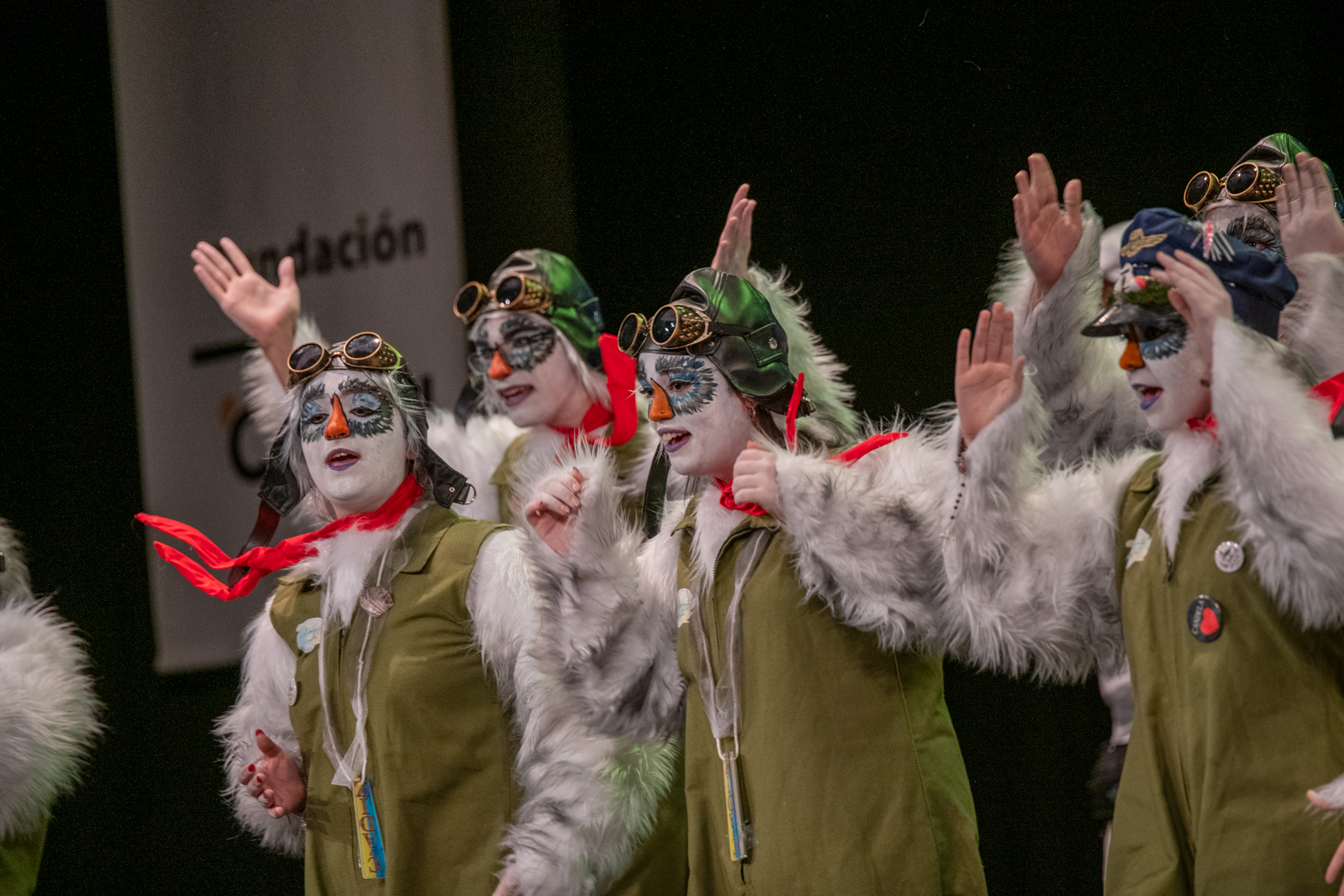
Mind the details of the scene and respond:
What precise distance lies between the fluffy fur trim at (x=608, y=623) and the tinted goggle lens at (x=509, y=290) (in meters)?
1.03

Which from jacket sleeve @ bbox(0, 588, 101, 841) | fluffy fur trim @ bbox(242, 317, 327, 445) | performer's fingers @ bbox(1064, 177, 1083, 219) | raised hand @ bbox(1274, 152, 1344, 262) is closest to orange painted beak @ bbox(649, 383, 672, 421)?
performer's fingers @ bbox(1064, 177, 1083, 219)

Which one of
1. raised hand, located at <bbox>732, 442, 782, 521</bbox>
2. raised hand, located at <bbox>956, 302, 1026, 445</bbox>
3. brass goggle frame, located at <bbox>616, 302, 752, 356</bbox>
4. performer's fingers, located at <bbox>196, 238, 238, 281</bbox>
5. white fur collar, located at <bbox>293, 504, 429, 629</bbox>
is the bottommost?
white fur collar, located at <bbox>293, 504, 429, 629</bbox>

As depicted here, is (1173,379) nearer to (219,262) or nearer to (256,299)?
(256,299)

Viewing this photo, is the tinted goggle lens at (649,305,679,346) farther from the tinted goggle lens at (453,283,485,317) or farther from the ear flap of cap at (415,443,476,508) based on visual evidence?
the tinted goggle lens at (453,283,485,317)

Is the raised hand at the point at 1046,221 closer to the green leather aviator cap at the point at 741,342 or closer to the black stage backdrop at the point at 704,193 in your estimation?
the green leather aviator cap at the point at 741,342

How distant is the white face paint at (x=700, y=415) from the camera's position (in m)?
2.65

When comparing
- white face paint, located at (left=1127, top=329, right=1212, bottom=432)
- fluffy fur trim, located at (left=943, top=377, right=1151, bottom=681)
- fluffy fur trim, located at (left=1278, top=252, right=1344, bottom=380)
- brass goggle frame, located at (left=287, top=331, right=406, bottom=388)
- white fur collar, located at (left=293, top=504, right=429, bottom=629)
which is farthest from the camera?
brass goggle frame, located at (left=287, top=331, right=406, bottom=388)

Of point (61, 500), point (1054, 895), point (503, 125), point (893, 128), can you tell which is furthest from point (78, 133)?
point (1054, 895)

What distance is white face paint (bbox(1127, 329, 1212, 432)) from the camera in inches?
86.2

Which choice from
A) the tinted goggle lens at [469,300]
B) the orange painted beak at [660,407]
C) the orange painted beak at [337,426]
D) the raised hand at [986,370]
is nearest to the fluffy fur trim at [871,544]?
the raised hand at [986,370]

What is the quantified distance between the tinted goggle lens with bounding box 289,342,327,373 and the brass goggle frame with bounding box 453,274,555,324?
0.76 meters

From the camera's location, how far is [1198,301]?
210 centimetres

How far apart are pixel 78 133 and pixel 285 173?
82 centimetres

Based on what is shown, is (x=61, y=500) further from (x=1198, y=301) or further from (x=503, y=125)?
(x=1198, y=301)
